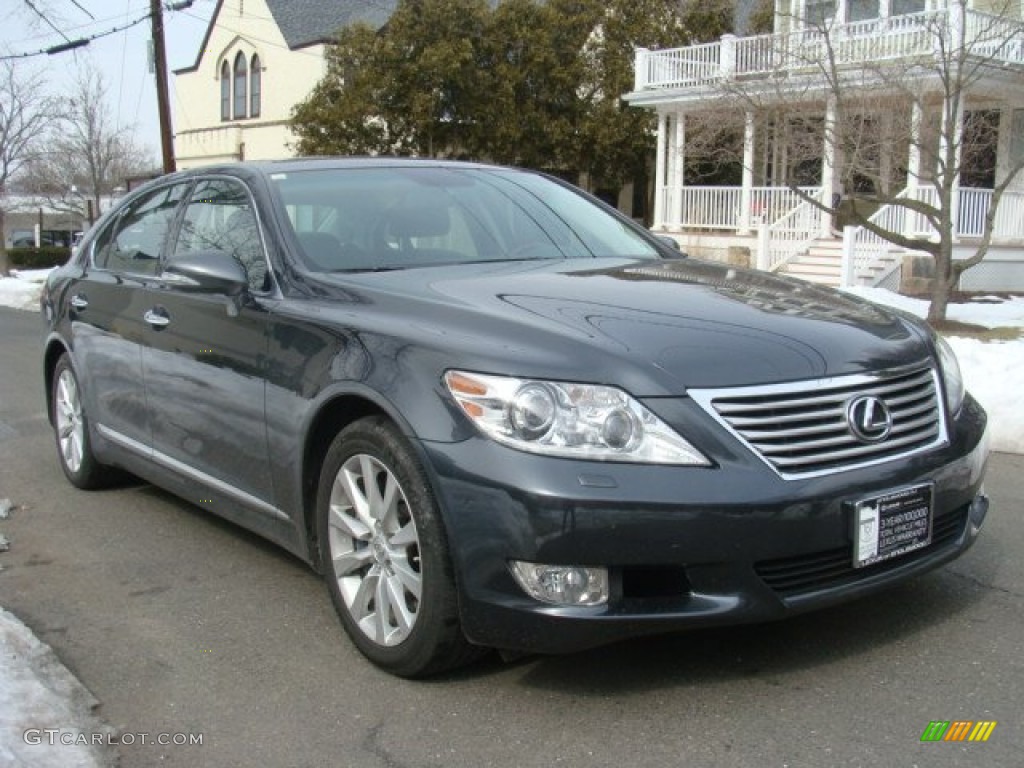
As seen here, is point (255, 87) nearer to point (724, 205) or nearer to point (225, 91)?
point (225, 91)

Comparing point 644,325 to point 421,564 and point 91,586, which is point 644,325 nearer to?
point 421,564

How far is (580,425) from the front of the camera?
3043mm

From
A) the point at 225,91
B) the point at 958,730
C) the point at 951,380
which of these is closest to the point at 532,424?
the point at 958,730

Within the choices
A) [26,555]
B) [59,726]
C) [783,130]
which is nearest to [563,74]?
[783,130]

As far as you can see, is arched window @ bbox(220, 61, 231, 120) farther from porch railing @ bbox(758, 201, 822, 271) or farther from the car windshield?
the car windshield

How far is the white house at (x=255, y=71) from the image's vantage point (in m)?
36.0

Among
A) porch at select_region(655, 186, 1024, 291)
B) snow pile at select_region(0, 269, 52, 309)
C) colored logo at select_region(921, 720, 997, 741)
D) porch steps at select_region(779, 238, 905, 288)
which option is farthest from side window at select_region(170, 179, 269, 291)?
snow pile at select_region(0, 269, 52, 309)

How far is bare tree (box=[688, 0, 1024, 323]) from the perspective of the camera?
1472 centimetres

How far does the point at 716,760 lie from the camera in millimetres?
2914

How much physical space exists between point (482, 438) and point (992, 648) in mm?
1881

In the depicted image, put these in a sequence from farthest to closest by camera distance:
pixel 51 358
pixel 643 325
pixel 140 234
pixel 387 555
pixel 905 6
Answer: pixel 905 6 < pixel 51 358 < pixel 140 234 < pixel 387 555 < pixel 643 325

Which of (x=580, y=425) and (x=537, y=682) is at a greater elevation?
(x=580, y=425)

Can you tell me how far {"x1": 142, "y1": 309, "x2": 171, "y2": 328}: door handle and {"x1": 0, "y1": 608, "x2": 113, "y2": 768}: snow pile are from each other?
148 centimetres

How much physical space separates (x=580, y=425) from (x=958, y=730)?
53.4 inches
